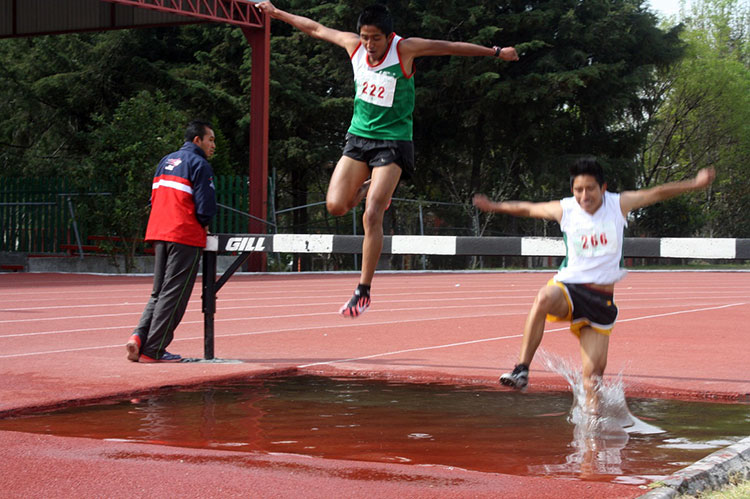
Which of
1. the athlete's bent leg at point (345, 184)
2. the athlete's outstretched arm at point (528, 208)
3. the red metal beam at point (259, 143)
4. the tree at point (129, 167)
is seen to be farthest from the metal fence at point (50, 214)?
the athlete's outstretched arm at point (528, 208)

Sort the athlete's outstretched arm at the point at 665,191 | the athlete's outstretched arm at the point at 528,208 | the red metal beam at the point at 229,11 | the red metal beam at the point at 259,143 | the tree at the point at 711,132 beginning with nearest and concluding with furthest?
1. the athlete's outstretched arm at the point at 665,191
2. the athlete's outstretched arm at the point at 528,208
3. the red metal beam at the point at 229,11
4. the red metal beam at the point at 259,143
5. the tree at the point at 711,132

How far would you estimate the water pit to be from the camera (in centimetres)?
446

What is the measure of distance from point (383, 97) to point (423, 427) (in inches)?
91.1

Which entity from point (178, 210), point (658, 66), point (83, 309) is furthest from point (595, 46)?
point (178, 210)

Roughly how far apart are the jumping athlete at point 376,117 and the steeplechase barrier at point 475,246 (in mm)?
446

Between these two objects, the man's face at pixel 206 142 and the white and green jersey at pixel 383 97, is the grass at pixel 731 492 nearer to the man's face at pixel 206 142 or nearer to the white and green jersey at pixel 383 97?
the white and green jersey at pixel 383 97

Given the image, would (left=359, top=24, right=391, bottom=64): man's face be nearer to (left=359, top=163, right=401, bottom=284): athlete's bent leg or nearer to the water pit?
(left=359, top=163, right=401, bottom=284): athlete's bent leg

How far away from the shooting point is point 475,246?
22.7 feet

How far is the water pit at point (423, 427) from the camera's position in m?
4.46

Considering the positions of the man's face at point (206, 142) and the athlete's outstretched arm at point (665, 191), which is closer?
the athlete's outstretched arm at point (665, 191)

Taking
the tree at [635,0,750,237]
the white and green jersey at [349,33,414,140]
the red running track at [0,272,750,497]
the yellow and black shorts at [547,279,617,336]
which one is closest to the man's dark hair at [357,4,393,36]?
the white and green jersey at [349,33,414,140]

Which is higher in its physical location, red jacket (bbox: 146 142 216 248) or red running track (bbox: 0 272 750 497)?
red jacket (bbox: 146 142 216 248)

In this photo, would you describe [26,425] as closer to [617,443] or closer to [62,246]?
[617,443]

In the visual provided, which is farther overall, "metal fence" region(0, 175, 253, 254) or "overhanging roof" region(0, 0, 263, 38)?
"overhanging roof" region(0, 0, 263, 38)
